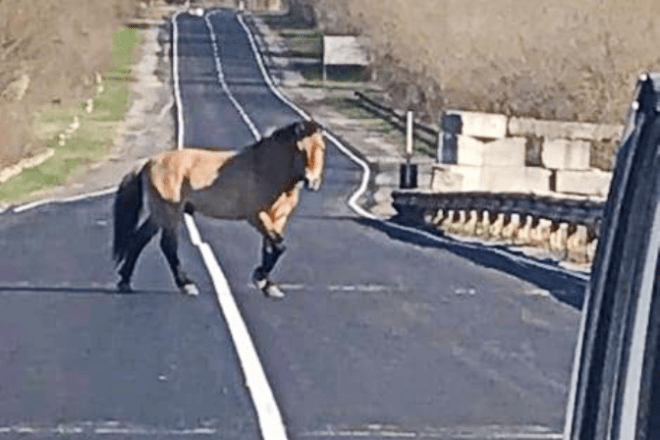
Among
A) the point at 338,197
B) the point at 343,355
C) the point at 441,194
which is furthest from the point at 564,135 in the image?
the point at 343,355

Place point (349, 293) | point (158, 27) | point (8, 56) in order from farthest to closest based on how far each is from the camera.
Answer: point (158, 27), point (8, 56), point (349, 293)


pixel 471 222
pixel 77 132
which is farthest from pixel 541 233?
pixel 77 132

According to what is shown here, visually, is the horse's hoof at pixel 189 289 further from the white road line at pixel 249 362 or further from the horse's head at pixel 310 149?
the horse's head at pixel 310 149

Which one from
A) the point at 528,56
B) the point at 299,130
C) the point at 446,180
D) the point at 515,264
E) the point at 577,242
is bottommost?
the point at 528,56

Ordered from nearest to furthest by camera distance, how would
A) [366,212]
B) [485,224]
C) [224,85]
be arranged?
[485,224]
[366,212]
[224,85]

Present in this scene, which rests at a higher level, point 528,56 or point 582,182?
point 582,182

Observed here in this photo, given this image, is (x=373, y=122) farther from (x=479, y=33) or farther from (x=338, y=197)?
(x=338, y=197)

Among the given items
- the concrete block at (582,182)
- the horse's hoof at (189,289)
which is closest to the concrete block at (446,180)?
the concrete block at (582,182)

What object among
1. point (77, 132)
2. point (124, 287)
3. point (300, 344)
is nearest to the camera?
point (300, 344)

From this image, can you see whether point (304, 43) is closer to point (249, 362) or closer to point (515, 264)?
point (515, 264)

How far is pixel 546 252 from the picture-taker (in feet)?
95.1

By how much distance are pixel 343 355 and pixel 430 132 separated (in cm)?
5443

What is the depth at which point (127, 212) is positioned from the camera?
69.2ft

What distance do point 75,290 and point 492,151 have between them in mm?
21207
